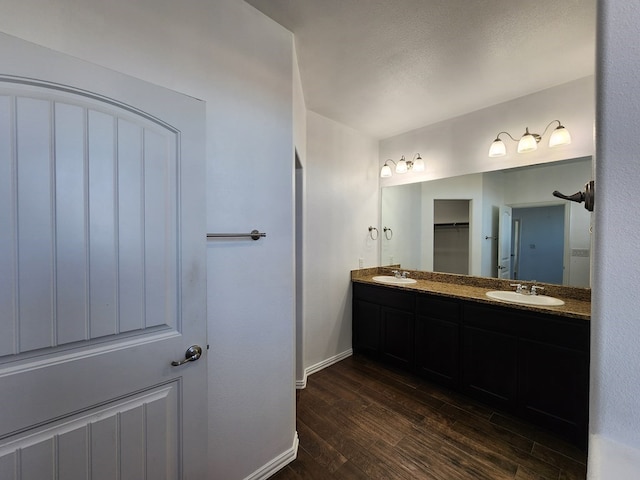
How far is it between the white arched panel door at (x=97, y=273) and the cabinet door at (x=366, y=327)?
6.62 ft

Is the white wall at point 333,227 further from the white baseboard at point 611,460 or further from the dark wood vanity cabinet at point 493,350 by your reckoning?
the white baseboard at point 611,460

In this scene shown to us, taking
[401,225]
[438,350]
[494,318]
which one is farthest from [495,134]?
[438,350]

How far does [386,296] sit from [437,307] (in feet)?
1.70

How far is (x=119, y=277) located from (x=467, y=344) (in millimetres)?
2445

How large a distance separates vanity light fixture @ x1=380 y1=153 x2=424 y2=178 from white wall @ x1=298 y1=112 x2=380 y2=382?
193 mm

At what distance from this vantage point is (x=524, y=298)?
6.95ft

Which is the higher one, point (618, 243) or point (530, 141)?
point (530, 141)

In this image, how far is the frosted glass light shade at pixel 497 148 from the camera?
2295 millimetres

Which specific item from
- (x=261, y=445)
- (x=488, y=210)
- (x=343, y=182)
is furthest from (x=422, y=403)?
(x=343, y=182)

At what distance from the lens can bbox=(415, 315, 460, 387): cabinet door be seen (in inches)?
88.0

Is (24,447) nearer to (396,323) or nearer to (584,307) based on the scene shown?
(396,323)

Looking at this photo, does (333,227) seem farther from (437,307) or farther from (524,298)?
(524,298)

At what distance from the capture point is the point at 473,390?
214 centimetres

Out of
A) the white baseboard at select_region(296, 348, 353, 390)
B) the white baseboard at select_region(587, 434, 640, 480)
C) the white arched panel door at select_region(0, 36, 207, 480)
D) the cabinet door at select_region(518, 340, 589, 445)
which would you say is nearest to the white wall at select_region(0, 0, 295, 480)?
the white arched panel door at select_region(0, 36, 207, 480)
